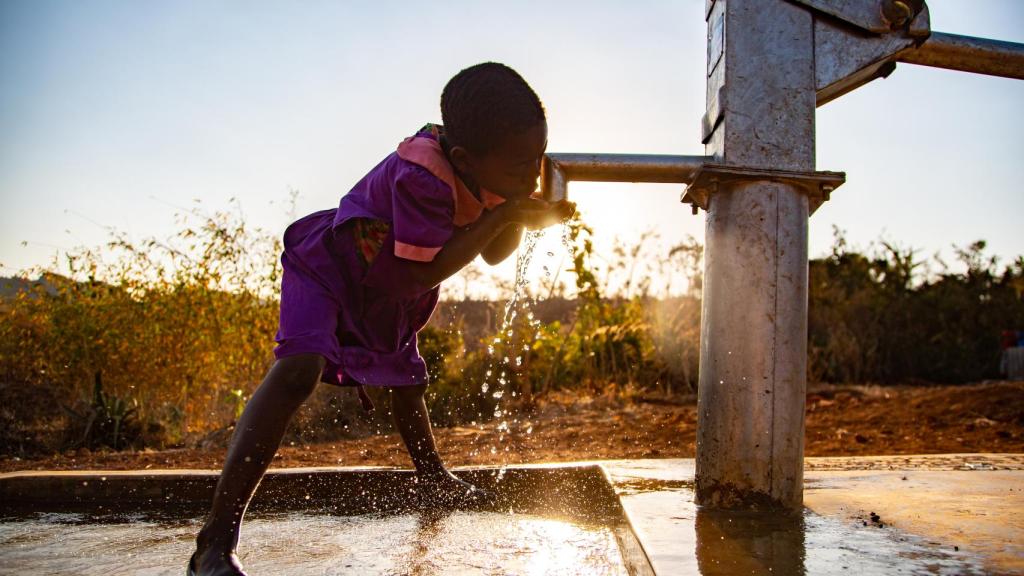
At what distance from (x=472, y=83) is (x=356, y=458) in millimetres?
2662

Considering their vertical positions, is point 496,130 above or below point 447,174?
above

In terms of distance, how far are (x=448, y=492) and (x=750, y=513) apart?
1074 mm

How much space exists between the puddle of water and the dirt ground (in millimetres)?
1401

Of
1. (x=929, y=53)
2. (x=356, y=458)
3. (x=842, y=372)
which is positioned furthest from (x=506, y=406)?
(x=929, y=53)

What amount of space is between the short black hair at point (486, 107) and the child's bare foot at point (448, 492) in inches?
44.2

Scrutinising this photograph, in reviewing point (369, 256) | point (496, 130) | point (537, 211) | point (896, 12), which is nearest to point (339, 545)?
point (369, 256)

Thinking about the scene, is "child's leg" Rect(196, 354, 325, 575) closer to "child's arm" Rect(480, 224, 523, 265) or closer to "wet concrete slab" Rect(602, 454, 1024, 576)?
"child's arm" Rect(480, 224, 523, 265)

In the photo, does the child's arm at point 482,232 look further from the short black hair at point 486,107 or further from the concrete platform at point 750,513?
the concrete platform at point 750,513

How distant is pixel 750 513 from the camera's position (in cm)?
190

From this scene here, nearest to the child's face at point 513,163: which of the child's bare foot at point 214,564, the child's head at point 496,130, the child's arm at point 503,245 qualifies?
the child's head at point 496,130

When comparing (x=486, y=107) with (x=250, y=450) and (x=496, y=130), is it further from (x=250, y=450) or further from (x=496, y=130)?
(x=250, y=450)

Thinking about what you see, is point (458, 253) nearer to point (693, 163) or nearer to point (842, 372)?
point (693, 163)

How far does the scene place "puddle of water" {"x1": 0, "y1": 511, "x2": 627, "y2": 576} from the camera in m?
1.81

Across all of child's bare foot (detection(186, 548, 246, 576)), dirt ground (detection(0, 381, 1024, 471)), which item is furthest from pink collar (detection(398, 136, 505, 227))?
dirt ground (detection(0, 381, 1024, 471))
